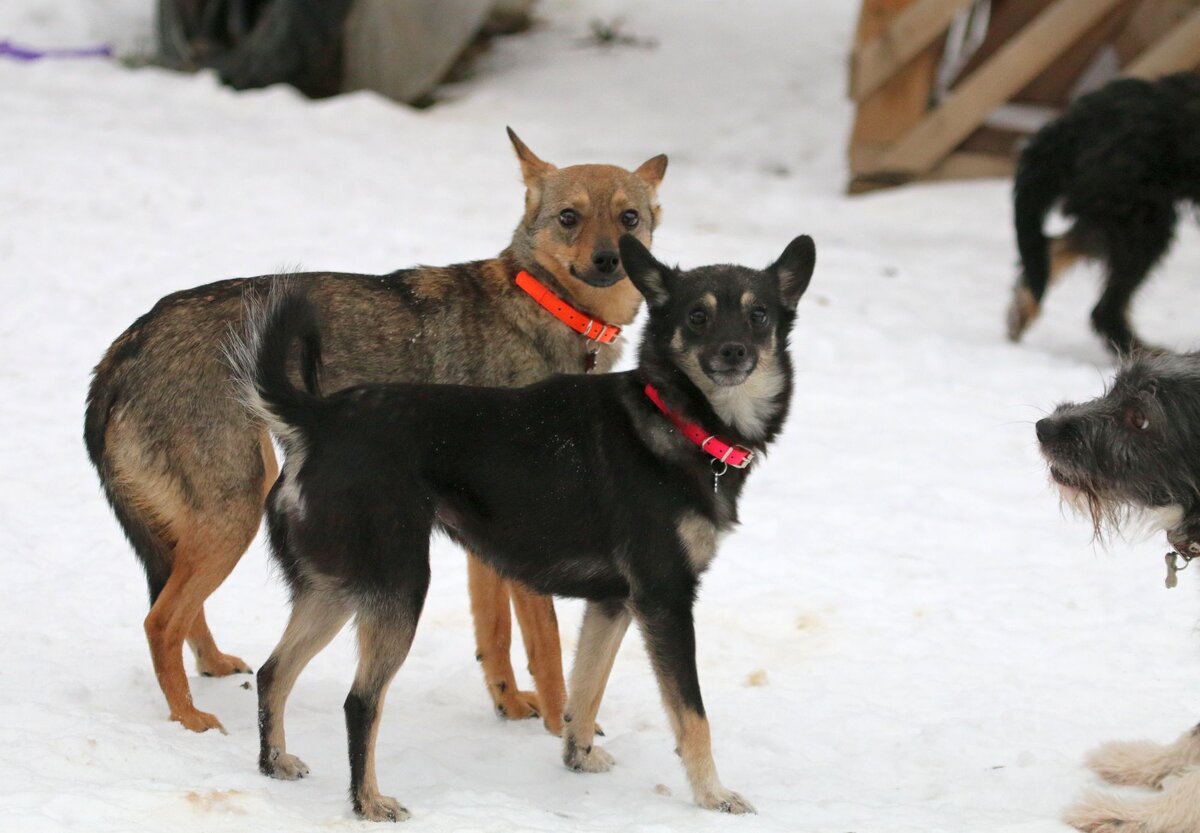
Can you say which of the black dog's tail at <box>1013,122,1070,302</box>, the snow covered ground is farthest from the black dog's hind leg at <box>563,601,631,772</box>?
the black dog's tail at <box>1013,122,1070,302</box>

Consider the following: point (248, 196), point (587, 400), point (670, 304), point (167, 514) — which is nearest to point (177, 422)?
point (167, 514)

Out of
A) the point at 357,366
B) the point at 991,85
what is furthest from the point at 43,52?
the point at 357,366

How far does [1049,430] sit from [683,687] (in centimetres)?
141

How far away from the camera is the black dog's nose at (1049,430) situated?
4281 mm

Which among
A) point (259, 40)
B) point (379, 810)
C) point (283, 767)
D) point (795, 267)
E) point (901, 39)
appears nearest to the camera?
point (379, 810)

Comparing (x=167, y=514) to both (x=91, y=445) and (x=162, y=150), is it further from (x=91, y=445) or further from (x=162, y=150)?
(x=162, y=150)

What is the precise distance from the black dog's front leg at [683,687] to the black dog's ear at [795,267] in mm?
1128

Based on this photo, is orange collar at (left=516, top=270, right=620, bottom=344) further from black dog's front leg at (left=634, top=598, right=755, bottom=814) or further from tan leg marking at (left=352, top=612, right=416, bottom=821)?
tan leg marking at (left=352, top=612, right=416, bottom=821)

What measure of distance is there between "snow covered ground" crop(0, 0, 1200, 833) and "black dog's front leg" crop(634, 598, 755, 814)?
10cm

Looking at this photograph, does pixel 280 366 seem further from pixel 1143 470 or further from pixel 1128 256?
pixel 1128 256

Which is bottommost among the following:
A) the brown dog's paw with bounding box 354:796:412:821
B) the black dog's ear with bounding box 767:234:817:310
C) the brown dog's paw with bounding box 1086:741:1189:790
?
the brown dog's paw with bounding box 354:796:412:821

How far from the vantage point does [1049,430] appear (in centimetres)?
430

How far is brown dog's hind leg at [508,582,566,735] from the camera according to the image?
492 cm

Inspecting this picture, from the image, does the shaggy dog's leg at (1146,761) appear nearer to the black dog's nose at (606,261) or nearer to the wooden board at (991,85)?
the black dog's nose at (606,261)
